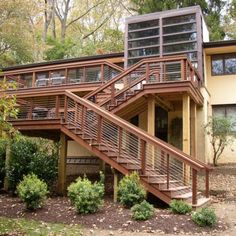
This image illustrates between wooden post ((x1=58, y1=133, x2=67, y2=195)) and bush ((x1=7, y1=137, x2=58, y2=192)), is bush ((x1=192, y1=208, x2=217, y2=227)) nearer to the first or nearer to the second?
wooden post ((x1=58, y1=133, x2=67, y2=195))

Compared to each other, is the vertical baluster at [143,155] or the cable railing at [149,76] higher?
the cable railing at [149,76]

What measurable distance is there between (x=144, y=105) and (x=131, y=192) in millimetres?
6405

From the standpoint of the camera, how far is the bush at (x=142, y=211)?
8.84m

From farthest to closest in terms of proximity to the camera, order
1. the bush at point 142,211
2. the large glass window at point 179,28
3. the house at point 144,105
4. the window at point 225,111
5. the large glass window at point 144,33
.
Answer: the large glass window at point 144,33
the window at point 225,111
the large glass window at point 179,28
the house at point 144,105
the bush at point 142,211

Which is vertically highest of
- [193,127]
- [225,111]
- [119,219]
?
[225,111]

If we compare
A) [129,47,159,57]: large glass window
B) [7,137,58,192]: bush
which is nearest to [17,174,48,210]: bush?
[7,137,58,192]: bush

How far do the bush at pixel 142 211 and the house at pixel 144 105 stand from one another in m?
1.33

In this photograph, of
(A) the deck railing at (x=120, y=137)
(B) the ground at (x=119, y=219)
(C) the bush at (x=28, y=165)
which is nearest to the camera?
(B) the ground at (x=119, y=219)

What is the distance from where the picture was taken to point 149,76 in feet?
48.1

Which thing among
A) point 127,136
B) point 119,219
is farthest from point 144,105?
point 119,219

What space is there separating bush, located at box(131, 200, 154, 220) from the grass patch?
1.42 meters

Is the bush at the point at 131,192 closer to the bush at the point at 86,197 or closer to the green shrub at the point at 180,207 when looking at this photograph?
the bush at the point at 86,197

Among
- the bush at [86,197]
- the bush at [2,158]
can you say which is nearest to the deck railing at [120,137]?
the bush at [2,158]

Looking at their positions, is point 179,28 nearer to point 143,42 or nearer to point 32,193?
point 143,42
